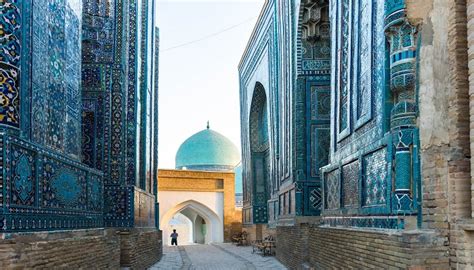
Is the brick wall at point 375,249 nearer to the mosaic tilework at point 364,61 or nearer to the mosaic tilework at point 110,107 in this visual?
the mosaic tilework at point 364,61

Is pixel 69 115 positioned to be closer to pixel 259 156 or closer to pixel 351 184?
pixel 351 184

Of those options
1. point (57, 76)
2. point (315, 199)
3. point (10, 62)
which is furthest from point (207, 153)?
point (10, 62)

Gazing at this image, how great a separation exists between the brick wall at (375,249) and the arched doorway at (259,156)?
38.1 feet

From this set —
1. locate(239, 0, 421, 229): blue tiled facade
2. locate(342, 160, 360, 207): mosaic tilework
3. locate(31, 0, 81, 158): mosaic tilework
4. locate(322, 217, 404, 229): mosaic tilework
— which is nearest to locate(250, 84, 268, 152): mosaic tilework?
locate(239, 0, 421, 229): blue tiled facade

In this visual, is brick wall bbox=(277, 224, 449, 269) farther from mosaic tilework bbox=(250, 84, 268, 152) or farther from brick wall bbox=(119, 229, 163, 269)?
mosaic tilework bbox=(250, 84, 268, 152)

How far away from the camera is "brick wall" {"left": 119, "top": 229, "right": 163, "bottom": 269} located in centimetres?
984

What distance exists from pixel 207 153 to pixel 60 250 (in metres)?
26.8

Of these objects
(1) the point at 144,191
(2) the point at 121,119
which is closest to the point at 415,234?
(2) the point at 121,119

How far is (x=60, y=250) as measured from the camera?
5.36m

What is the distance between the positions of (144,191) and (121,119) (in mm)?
2566

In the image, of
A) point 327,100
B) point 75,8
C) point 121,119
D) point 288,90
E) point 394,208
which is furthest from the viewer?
point 288,90

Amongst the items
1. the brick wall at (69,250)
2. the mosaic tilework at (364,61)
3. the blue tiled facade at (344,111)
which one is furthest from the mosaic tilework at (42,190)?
the mosaic tilework at (364,61)

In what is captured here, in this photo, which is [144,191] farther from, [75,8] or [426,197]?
[426,197]

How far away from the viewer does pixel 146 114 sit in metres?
12.7
